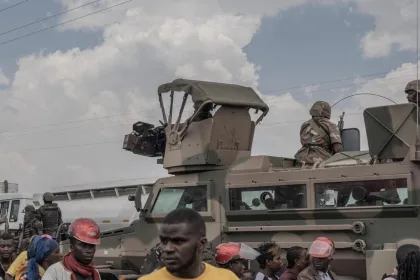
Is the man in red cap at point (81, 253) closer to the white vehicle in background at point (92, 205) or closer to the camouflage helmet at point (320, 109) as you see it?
the camouflage helmet at point (320, 109)

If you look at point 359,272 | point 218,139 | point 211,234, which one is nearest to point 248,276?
point 359,272

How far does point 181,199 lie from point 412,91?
2.97 meters

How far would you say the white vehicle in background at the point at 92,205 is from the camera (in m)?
16.1

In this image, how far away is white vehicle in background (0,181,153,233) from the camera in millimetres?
16078

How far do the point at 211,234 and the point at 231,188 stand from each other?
57 centimetres

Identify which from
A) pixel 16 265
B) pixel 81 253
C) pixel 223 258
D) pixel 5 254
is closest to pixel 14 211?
pixel 5 254

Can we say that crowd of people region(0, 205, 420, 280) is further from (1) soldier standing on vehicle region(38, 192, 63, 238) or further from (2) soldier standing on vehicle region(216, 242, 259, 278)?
(1) soldier standing on vehicle region(38, 192, 63, 238)

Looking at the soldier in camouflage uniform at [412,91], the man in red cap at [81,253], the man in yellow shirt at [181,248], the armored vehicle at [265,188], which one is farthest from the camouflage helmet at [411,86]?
the man in yellow shirt at [181,248]

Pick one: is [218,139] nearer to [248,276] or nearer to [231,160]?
[231,160]

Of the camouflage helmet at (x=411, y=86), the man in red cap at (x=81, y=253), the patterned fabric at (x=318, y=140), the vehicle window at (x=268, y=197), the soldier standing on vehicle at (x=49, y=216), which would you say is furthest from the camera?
the soldier standing on vehicle at (x=49, y=216)

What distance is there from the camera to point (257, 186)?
23.7 ft

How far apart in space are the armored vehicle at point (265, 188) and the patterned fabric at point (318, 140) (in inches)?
8.4

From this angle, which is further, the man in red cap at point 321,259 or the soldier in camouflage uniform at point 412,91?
the soldier in camouflage uniform at point 412,91

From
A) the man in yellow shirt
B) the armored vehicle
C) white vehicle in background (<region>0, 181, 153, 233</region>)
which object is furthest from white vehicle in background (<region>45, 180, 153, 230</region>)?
the man in yellow shirt
